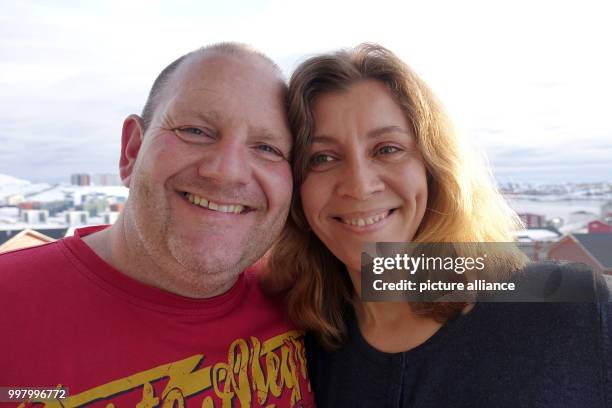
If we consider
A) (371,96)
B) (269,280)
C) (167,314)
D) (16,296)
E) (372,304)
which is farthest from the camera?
(269,280)

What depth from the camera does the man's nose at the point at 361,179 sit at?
1574 millimetres

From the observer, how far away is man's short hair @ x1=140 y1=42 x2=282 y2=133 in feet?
5.55

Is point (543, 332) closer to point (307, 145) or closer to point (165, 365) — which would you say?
point (307, 145)

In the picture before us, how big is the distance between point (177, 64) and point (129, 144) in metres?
0.33

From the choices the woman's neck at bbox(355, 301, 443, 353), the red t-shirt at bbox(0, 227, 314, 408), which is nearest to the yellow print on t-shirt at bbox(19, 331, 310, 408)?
the red t-shirt at bbox(0, 227, 314, 408)

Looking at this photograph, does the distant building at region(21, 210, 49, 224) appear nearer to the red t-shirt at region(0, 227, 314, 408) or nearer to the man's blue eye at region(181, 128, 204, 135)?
the red t-shirt at region(0, 227, 314, 408)

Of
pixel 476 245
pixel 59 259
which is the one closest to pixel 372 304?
pixel 476 245

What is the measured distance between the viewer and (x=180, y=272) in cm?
151

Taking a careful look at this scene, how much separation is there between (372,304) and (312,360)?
0.30 m

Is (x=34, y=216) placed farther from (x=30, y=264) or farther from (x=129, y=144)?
(x=30, y=264)

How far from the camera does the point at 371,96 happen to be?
1.62 metres

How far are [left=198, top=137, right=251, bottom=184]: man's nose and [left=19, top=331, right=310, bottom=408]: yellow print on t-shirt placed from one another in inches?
20.3

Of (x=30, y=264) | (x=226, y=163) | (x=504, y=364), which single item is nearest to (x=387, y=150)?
(x=226, y=163)

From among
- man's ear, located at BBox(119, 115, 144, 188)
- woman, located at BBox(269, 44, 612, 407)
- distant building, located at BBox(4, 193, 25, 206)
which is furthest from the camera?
distant building, located at BBox(4, 193, 25, 206)
